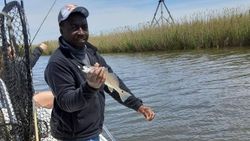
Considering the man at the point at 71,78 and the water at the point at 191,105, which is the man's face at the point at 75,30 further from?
the water at the point at 191,105

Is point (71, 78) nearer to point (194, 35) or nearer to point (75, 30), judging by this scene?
point (75, 30)

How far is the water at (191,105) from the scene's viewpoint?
24.8 ft

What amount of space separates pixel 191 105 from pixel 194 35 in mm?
13841

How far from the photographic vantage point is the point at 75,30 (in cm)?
340

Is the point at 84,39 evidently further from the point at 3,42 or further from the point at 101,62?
the point at 3,42

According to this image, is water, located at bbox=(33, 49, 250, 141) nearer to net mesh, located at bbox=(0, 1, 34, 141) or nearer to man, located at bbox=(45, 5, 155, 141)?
net mesh, located at bbox=(0, 1, 34, 141)

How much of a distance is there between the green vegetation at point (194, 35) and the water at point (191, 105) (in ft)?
17.5

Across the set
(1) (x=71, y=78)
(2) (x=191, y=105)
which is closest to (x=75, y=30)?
(1) (x=71, y=78)

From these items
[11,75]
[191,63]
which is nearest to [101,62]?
[11,75]

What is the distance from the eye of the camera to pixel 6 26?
4977 mm

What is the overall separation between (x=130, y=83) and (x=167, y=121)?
5832mm

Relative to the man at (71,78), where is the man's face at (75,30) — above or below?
above

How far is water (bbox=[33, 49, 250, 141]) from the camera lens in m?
7.55

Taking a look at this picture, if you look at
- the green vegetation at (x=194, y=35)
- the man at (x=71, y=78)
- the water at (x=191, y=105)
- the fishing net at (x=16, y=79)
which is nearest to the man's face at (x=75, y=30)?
the man at (x=71, y=78)
